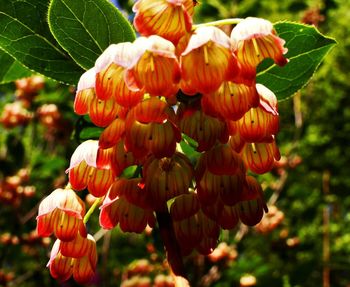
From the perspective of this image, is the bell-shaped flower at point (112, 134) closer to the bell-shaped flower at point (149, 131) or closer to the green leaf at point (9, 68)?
the bell-shaped flower at point (149, 131)

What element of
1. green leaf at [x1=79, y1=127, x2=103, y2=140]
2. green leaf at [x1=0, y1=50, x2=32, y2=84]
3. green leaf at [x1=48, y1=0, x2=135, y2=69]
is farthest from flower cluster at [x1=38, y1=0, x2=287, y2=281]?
green leaf at [x1=0, y1=50, x2=32, y2=84]

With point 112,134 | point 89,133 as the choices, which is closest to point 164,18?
point 112,134

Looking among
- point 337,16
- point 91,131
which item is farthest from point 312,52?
point 337,16

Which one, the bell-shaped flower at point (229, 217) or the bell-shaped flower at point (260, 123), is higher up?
the bell-shaped flower at point (260, 123)

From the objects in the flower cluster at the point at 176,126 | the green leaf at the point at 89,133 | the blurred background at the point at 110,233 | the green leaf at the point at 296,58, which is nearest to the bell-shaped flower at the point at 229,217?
the flower cluster at the point at 176,126

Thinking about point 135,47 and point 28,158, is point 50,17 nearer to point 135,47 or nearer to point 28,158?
point 135,47

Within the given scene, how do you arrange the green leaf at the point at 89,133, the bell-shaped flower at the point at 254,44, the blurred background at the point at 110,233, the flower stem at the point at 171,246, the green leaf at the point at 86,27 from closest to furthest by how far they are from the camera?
the flower stem at the point at 171,246, the bell-shaped flower at the point at 254,44, the green leaf at the point at 86,27, the green leaf at the point at 89,133, the blurred background at the point at 110,233

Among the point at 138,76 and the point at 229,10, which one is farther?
the point at 229,10

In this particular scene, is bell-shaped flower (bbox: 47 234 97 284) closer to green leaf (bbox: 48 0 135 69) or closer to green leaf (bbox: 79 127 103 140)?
green leaf (bbox: 48 0 135 69)
